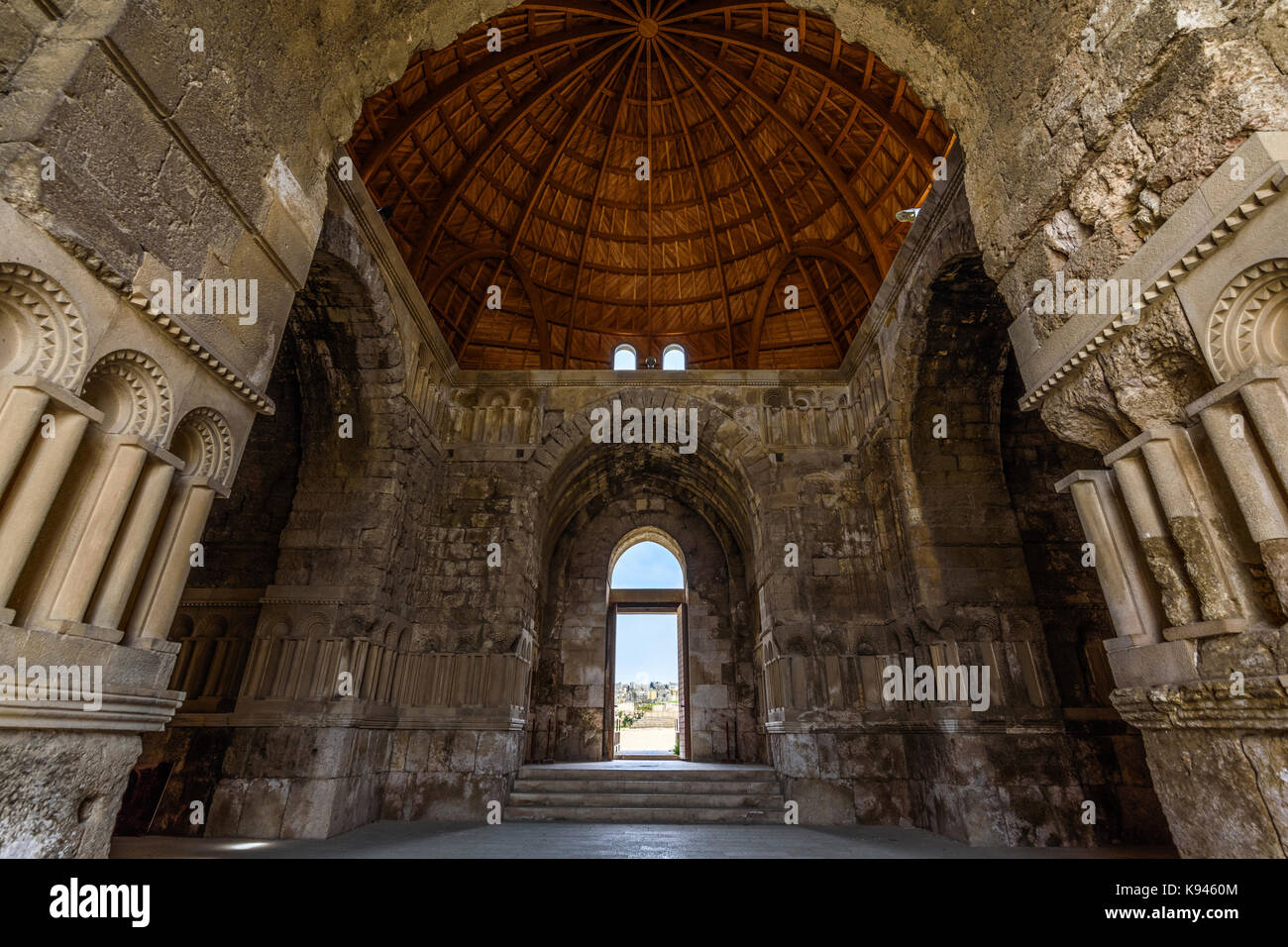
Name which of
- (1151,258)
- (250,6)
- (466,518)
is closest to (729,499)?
(466,518)

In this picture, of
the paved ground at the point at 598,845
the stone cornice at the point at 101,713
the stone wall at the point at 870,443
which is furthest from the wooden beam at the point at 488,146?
the paved ground at the point at 598,845

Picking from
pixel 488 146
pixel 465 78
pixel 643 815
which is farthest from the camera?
pixel 488 146

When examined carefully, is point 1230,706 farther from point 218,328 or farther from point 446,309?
point 446,309

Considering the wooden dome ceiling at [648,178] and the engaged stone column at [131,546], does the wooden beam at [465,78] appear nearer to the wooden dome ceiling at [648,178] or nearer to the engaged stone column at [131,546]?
the wooden dome ceiling at [648,178]

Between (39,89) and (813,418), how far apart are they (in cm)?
978

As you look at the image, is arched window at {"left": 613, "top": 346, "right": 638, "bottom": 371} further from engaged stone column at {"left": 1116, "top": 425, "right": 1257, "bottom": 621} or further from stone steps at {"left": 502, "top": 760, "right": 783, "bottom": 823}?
engaged stone column at {"left": 1116, "top": 425, "right": 1257, "bottom": 621}

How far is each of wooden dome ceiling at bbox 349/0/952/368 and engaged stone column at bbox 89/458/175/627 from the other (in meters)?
7.50

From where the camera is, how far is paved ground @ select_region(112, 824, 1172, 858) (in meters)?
5.36

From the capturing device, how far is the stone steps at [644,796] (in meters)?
7.85

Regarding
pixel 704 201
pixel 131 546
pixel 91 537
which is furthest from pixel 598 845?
pixel 704 201

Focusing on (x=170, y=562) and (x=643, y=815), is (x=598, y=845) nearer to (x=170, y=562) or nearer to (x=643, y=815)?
(x=643, y=815)

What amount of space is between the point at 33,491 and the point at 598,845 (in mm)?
5532

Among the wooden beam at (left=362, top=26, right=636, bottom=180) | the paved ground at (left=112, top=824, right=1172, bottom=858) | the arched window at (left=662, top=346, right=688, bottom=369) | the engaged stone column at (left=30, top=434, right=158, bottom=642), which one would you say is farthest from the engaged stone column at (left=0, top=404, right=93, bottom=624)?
the arched window at (left=662, top=346, right=688, bottom=369)

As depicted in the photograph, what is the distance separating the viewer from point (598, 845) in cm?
586
